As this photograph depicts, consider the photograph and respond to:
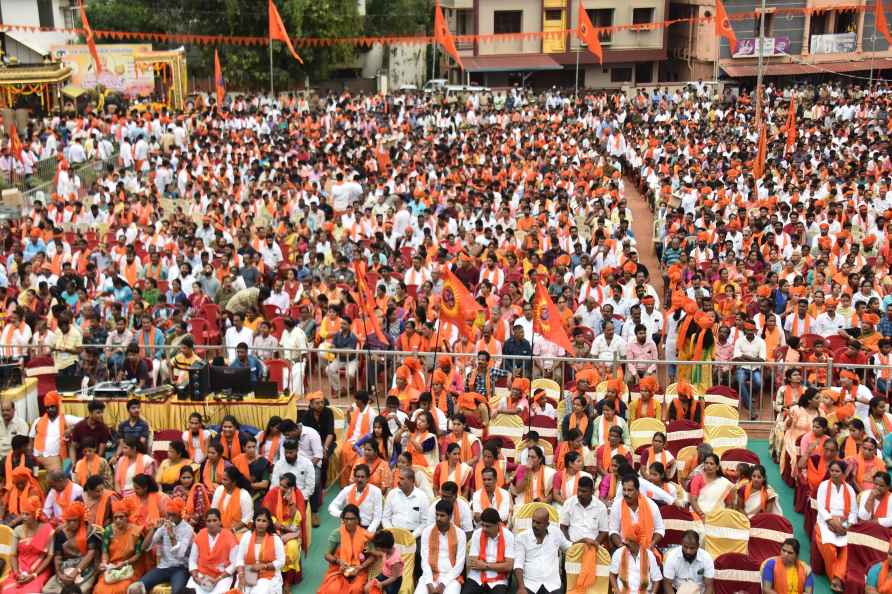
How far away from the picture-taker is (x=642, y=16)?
48719 mm

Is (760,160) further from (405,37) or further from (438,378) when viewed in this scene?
(405,37)

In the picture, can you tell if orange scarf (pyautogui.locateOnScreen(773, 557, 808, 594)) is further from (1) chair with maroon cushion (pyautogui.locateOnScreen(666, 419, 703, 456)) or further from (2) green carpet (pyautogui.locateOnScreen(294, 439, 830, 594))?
(1) chair with maroon cushion (pyautogui.locateOnScreen(666, 419, 703, 456))

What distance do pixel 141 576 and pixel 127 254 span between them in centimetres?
907

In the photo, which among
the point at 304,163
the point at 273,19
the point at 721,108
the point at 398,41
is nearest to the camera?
the point at 304,163

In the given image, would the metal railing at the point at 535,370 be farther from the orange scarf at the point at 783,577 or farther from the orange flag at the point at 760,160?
the orange flag at the point at 760,160

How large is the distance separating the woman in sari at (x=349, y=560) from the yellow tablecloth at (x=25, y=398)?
4.87 metres

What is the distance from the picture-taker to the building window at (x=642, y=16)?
4845cm

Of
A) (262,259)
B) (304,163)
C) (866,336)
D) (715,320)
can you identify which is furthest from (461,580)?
(304,163)

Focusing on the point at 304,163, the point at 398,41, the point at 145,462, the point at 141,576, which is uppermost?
the point at 398,41

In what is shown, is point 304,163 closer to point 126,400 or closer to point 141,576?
point 126,400

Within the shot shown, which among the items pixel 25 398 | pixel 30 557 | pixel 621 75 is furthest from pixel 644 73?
pixel 30 557

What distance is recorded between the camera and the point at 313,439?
35.5 feet

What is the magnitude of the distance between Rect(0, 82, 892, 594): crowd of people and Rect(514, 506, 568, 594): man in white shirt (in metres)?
0.02

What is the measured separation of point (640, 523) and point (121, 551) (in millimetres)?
4468
